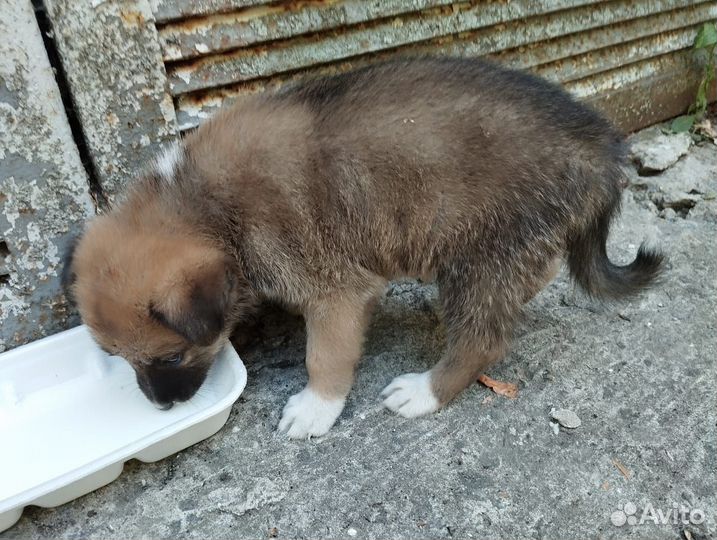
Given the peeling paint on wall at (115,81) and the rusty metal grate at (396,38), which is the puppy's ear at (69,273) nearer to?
the peeling paint on wall at (115,81)

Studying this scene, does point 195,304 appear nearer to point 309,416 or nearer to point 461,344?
point 309,416

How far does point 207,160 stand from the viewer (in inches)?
83.2

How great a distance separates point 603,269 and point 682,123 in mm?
2290

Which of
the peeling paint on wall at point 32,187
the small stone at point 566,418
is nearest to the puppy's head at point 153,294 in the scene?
the peeling paint on wall at point 32,187

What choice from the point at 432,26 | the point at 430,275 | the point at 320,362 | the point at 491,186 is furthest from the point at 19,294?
the point at 432,26

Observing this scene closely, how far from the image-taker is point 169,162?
216cm

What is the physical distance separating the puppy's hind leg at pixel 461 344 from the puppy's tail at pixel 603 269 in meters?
0.34

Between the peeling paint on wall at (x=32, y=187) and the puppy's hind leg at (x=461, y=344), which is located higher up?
the peeling paint on wall at (x=32, y=187)

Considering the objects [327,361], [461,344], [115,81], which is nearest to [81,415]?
[327,361]

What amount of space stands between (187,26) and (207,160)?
589 mm

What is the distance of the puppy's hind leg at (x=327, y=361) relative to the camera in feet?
7.27

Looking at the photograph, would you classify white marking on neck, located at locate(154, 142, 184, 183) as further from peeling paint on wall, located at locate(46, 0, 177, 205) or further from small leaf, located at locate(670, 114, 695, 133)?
small leaf, located at locate(670, 114, 695, 133)

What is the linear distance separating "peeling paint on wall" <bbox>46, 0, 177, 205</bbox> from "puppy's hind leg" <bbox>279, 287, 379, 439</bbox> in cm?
94

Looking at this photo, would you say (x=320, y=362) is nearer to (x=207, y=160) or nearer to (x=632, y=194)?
(x=207, y=160)
